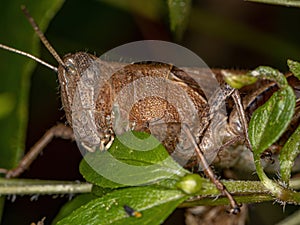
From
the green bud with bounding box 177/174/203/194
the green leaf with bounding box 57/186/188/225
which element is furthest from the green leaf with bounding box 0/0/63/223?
the green bud with bounding box 177/174/203/194

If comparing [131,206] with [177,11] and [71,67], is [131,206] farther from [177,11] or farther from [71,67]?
[177,11]

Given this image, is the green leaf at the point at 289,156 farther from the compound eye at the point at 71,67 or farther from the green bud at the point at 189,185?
the compound eye at the point at 71,67

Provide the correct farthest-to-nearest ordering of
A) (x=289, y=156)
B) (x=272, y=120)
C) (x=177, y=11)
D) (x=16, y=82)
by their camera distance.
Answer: (x=16, y=82), (x=177, y=11), (x=289, y=156), (x=272, y=120)

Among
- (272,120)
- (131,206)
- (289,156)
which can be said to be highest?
(272,120)

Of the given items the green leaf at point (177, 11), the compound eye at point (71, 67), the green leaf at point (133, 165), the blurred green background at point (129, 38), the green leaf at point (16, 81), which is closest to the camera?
the green leaf at point (133, 165)

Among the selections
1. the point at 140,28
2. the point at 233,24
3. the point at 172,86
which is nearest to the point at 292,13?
the point at 233,24

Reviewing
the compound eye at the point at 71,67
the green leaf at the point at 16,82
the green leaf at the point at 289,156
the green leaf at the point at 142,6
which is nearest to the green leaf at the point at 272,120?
the green leaf at the point at 289,156

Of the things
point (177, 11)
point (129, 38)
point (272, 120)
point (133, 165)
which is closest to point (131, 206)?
point (133, 165)
